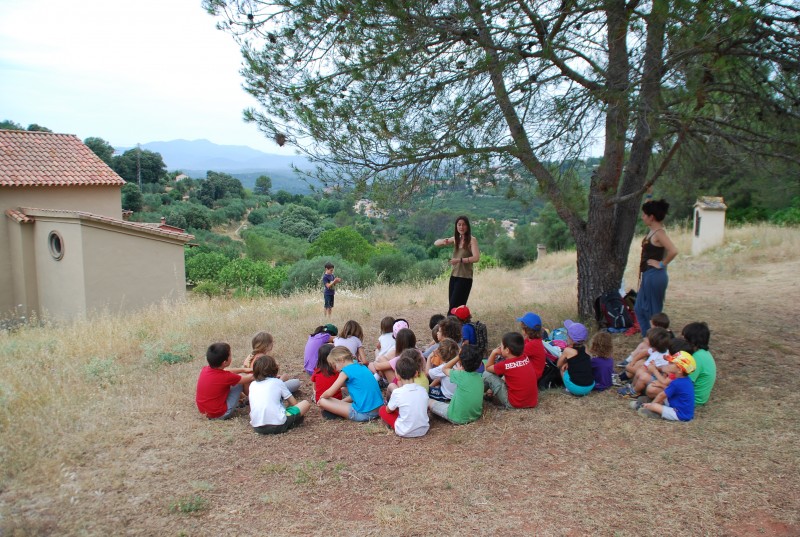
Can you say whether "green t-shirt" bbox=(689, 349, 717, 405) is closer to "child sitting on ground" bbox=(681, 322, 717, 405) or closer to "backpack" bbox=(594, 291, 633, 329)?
"child sitting on ground" bbox=(681, 322, 717, 405)

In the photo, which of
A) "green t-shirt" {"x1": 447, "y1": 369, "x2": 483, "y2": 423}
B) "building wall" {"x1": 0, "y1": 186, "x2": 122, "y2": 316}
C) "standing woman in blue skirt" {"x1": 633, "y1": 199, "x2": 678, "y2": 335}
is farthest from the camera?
"building wall" {"x1": 0, "y1": 186, "x2": 122, "y2": 316}

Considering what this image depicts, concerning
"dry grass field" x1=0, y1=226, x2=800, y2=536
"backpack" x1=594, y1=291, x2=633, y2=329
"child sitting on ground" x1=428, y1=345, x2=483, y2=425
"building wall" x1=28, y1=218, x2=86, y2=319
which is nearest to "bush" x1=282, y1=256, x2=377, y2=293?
"building wall" x1=28, y1=218, x2=86, y2=319

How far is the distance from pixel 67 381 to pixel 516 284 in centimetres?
1335

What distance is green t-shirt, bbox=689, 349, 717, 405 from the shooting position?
5147 millimetres

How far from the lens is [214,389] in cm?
540

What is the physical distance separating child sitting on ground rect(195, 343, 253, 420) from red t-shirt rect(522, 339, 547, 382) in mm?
2836

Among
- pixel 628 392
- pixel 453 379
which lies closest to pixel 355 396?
pixel 453 379

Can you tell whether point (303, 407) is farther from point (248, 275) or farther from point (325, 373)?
point (248, 275)

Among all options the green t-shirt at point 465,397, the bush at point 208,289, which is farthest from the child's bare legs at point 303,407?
the bush at point 208,289

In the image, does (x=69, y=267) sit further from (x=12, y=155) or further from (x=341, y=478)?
(x=341, y=478)

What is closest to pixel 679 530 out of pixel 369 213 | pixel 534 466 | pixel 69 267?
pixel 534 466

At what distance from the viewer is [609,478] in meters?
4.04

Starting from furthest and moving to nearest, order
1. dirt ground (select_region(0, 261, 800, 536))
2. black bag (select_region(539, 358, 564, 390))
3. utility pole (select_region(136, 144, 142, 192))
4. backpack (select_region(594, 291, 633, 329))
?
utility pole (select_region(136, 144, 142, 192)) < backpack (select_region(594, 291, 633, 329)) < black bag (select_region(539, 358, 564, 390)) < dirt ground (select_region(0, 261, 800, 536))

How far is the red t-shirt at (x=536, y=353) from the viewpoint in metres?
5.61
